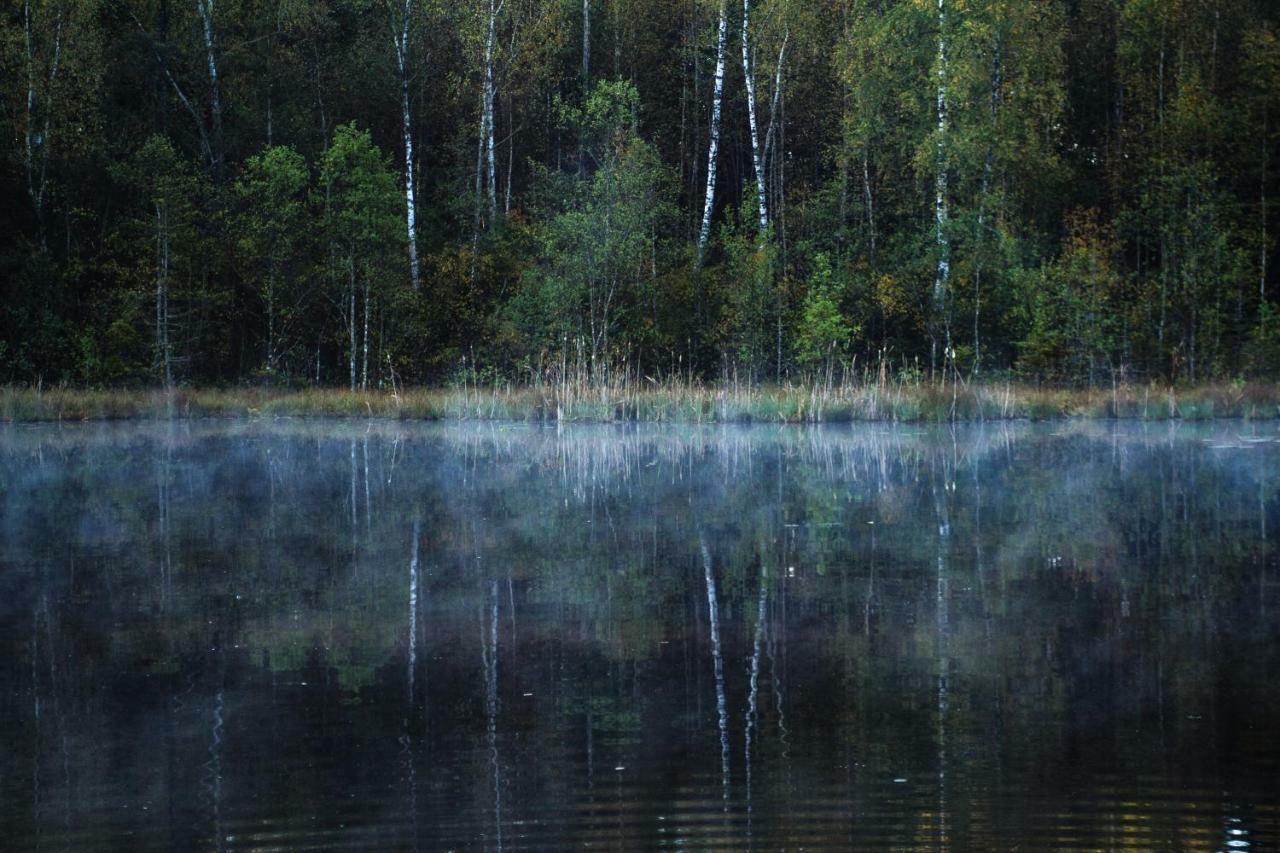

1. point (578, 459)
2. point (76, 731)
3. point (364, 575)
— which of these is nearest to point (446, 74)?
point (578, 459)

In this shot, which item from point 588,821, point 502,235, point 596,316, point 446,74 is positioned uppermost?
point 446,74

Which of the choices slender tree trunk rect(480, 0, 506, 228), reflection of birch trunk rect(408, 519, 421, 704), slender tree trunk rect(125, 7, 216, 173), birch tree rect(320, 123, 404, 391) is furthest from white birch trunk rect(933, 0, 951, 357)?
reflection of birch trunk rect(408, 519, 421, 704)

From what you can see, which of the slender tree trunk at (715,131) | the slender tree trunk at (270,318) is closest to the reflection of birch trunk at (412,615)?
the slender tree trunk at (270,318)

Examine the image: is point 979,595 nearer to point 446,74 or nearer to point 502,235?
point 502,235

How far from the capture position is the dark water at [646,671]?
12.6ft

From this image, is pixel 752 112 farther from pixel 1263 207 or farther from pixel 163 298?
pixel 163 298

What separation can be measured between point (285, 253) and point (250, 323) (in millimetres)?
3046

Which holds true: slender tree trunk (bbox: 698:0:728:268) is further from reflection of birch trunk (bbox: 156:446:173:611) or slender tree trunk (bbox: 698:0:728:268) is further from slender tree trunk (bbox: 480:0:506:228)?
reflection of birch trunk (bbox: 156:446:173:611)

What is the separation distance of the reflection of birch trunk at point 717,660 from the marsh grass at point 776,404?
561 inches

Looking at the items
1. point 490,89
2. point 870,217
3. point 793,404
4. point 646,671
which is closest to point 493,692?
point 646,671

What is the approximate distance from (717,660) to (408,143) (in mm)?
26010

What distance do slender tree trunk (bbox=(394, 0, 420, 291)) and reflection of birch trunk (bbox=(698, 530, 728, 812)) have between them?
23029 mm

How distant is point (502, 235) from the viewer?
33.7 m

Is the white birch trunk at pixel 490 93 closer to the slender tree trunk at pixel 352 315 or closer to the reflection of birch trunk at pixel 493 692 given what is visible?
the slender tree trunk at pixel 352 315
